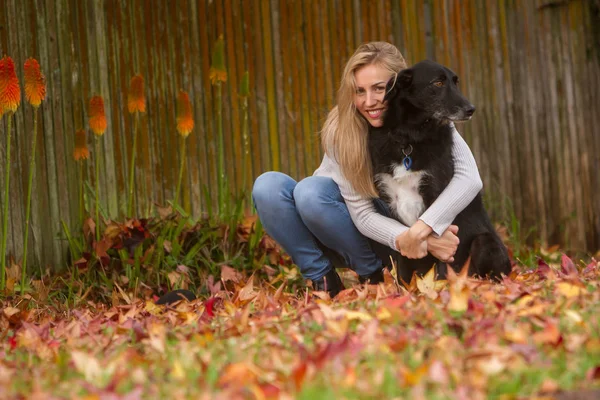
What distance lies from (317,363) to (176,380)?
0.30 meters

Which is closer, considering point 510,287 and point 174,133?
point 510,287

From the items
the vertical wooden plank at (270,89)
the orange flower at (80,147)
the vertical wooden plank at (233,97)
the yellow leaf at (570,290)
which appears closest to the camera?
the yellow leaf at (570,290)

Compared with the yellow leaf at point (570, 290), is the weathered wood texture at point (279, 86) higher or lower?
higher

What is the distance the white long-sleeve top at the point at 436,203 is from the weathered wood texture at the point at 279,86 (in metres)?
1.28

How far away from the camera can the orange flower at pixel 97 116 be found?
3953mm

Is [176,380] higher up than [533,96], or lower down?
lower down

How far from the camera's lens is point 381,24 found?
17.7 feet

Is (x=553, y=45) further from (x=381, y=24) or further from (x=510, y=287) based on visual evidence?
(x=510, y=287)

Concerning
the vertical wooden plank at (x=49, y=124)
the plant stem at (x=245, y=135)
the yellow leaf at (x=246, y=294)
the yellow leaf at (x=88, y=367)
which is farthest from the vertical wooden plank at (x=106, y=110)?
the yellow leaf at (x=88, y=367)

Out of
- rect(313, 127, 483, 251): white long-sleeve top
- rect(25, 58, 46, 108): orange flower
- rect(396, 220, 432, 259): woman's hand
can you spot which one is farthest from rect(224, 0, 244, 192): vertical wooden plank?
rect(396, 220, 432, 259): woman's hand

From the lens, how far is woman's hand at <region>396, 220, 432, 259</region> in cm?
301

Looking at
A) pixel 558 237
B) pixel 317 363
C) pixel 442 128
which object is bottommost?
pixel 558 237

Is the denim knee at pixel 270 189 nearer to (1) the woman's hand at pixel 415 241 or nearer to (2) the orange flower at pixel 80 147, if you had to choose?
(1) the woman's hand at pixel 415 241

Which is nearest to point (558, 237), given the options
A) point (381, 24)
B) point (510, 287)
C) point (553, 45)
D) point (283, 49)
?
point (553, 45)
